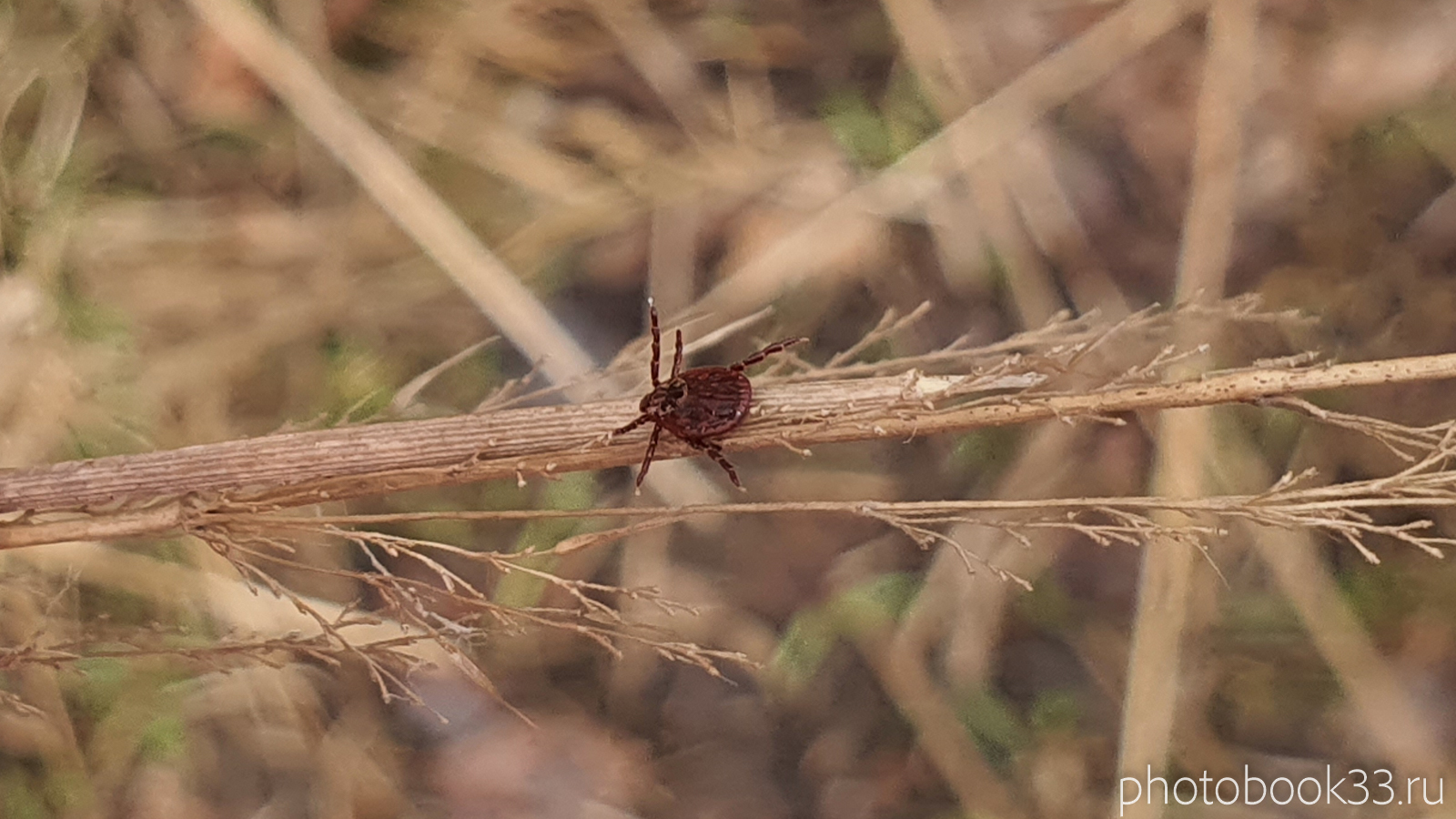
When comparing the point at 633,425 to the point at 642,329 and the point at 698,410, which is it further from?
the point at 642,329

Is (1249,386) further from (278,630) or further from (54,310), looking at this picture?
Answer: (54,310)

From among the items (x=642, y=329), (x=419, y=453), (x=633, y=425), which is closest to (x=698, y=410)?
(x=633, y=425)

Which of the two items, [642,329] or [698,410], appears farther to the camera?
[642,329]

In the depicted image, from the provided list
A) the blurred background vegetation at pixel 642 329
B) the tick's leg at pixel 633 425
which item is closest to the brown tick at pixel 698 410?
the tick's leg at pixel 633 425

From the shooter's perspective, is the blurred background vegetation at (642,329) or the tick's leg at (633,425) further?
the blurred background vegetation at (642,329)

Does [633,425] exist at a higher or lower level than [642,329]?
lower

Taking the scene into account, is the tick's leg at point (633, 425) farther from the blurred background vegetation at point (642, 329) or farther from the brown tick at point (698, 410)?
the blurred background vegetation at point (642, 329)
